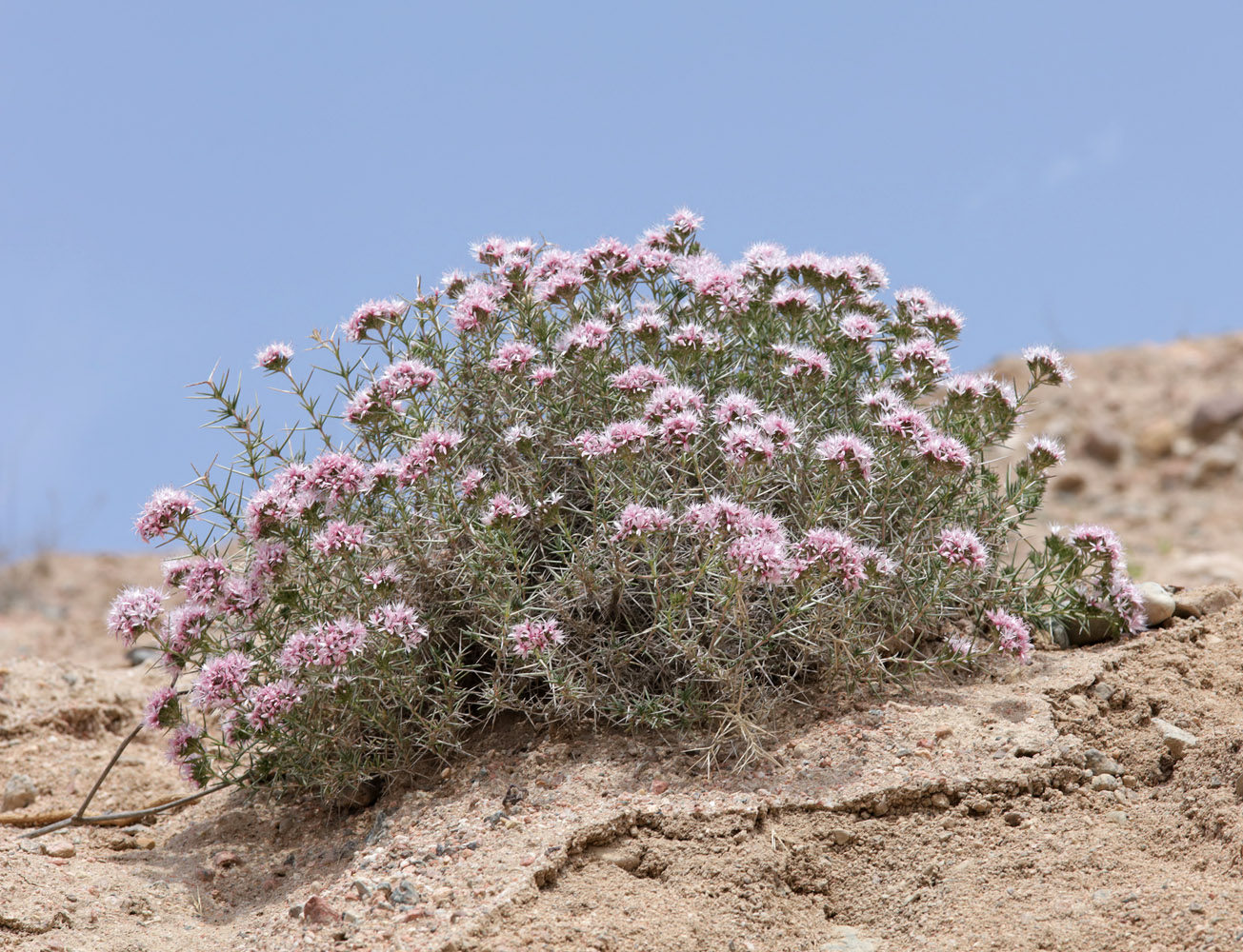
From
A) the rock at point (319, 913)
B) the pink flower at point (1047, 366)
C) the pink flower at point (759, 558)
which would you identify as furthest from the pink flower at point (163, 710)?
the pink flower at point (1047, 366)

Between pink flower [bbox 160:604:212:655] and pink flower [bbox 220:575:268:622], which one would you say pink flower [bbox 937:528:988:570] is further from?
pink flower [bbox 160:604:212:655]

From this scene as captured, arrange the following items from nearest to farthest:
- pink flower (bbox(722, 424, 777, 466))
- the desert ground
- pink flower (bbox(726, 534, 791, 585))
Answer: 1. the desert ground
2. pink flower (bbox(726, 534, 791, 585))
3. pink flower (bbox(722, 424, 777, 466))

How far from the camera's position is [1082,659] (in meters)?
5.43

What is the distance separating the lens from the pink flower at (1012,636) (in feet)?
16.6

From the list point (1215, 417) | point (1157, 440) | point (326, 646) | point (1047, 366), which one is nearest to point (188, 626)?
point (326, 646)

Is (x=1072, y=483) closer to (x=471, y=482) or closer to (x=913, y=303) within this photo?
(x=913, y=303)

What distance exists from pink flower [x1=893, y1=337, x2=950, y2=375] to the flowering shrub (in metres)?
0.01

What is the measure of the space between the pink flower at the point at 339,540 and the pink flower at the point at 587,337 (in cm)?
117

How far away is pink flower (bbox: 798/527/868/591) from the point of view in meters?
4.20

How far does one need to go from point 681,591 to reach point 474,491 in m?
0.92

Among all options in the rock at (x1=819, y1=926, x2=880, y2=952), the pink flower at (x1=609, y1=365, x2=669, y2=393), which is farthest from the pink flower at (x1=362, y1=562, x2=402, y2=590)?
the rock at (x1=819, y1=926, x2=880, y2=952)

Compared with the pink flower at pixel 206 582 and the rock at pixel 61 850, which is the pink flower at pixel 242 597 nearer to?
the pink flower at pixel 206 582

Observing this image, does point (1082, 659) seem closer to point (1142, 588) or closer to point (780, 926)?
point (1142, 588)

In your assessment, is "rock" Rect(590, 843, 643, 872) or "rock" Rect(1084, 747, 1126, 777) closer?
"rock" Rect(590, 843, 643, 872)
